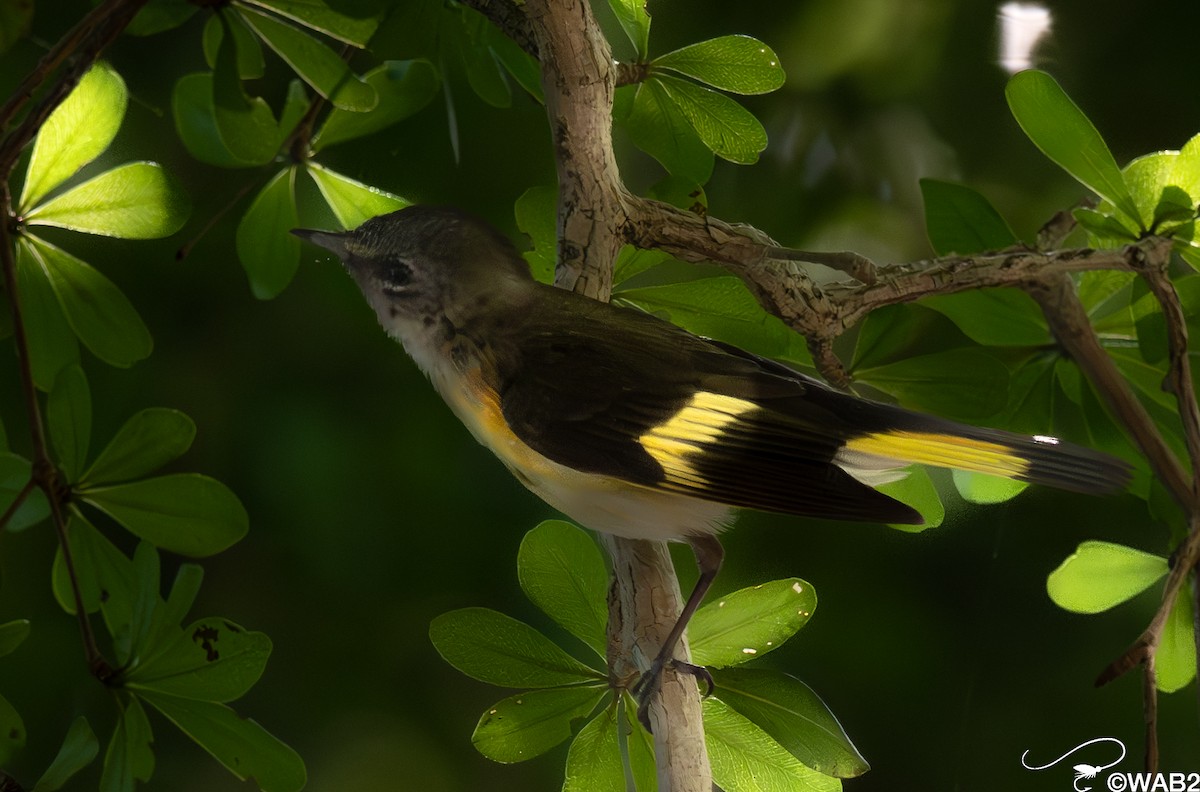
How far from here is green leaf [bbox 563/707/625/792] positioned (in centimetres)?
47

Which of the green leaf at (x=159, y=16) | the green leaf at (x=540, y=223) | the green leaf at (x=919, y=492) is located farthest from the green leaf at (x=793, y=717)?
the green leaf at (x=159, y=16)

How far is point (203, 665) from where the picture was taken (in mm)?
434

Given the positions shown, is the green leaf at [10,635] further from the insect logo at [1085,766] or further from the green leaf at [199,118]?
the insect logo at [1085,766]

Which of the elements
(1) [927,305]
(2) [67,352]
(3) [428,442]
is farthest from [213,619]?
(1) [927,305]

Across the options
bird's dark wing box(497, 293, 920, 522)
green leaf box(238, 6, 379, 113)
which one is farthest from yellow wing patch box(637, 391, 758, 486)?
green leaf box(238, 6, 379, 113)

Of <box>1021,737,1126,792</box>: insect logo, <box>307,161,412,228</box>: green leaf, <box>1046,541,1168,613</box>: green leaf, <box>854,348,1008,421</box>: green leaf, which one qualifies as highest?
<box>307,161,412,228</box>: green leaf

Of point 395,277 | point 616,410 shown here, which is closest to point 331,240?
point 395,277

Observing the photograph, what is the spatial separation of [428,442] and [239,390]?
0.14 metres

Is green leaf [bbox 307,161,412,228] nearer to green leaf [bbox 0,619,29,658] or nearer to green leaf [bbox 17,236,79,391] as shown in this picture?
green leaf [bbox 17,236,79,391]

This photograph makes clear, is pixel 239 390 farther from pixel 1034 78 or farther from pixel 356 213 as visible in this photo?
pixel 1034 78

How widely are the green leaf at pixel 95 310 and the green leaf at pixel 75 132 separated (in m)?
0.04

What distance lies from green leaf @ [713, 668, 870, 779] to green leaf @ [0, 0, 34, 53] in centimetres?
42

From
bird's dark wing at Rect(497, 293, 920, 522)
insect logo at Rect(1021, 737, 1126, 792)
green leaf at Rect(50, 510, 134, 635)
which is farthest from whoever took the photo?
insect logo at Rect(1021, 737, 1126, 792)

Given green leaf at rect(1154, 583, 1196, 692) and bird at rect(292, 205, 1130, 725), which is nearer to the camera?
bird at rect(292, 205, 1130, 725)
